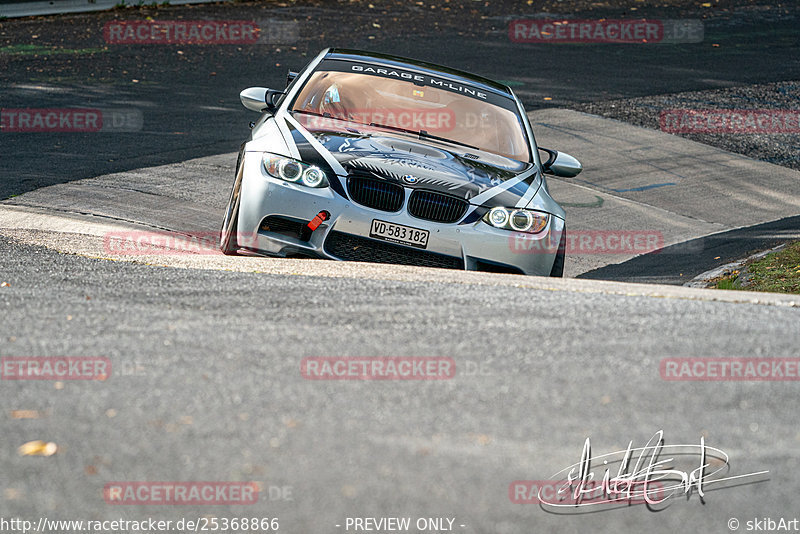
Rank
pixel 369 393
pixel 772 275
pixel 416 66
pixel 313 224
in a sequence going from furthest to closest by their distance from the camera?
pixel 772 275 < pixel 416 66 < pixel 313 224 < pixel 369 393

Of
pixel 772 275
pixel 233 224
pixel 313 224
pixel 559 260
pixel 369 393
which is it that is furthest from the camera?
pixel 772 275

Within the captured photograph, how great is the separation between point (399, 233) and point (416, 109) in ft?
5.71

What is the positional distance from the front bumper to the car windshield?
1.09 m

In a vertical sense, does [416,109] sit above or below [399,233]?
above

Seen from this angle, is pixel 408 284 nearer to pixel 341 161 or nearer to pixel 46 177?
pixel 341 161

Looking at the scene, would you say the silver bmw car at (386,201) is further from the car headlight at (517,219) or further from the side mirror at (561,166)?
the side mirror at (561,166)

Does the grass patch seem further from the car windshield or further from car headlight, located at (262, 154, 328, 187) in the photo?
car headlight, located at (262, 154, 328, 187)

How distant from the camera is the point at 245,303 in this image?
4.60 m

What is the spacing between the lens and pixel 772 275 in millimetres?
7809

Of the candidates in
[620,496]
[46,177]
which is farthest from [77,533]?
[46,177]

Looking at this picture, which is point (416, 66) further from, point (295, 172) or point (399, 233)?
point (399, 233)

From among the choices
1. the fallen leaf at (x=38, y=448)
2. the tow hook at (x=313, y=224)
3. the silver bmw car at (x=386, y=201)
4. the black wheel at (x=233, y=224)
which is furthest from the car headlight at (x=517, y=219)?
the fallen leaf at (x=38, y=448)

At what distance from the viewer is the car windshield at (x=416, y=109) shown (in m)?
6.89

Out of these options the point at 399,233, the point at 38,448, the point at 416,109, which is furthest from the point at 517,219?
the point at 38,448
